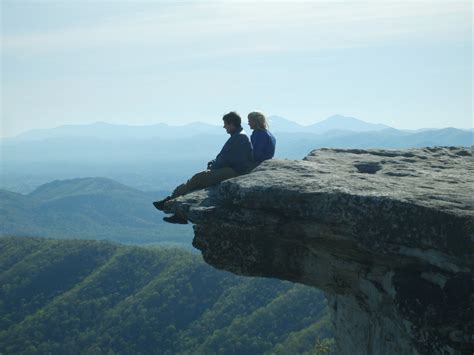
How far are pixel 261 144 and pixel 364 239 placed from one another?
5799 mm

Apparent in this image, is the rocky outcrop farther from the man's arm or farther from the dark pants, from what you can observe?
the man's arm

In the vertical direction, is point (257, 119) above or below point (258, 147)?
above

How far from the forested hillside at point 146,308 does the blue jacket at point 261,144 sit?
109407 millimetres

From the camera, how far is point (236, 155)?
1588 centimetres

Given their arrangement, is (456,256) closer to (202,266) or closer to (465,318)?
(465,318)

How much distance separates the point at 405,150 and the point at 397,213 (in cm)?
845

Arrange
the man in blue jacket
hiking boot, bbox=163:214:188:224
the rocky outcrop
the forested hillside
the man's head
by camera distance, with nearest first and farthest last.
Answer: the rocky outcrop
hiking boot, bbox=163:214:188:224
the man in blue jacket
the man's head
the forested hillside

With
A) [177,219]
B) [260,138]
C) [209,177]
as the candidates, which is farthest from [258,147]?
[177,219]

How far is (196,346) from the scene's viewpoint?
140 metres

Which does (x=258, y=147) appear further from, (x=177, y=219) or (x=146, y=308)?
(x=146, y=308)

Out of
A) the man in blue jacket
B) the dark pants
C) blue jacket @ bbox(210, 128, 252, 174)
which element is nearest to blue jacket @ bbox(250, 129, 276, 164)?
the man in blue jacket

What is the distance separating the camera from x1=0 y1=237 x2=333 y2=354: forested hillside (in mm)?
136375

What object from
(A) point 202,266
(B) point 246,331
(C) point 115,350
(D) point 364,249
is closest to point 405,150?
(D) point 364,249

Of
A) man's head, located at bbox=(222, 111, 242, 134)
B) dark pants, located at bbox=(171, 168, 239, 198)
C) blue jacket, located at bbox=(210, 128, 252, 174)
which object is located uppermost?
man's head, located at bbox=(222, 111, 242, 134)
